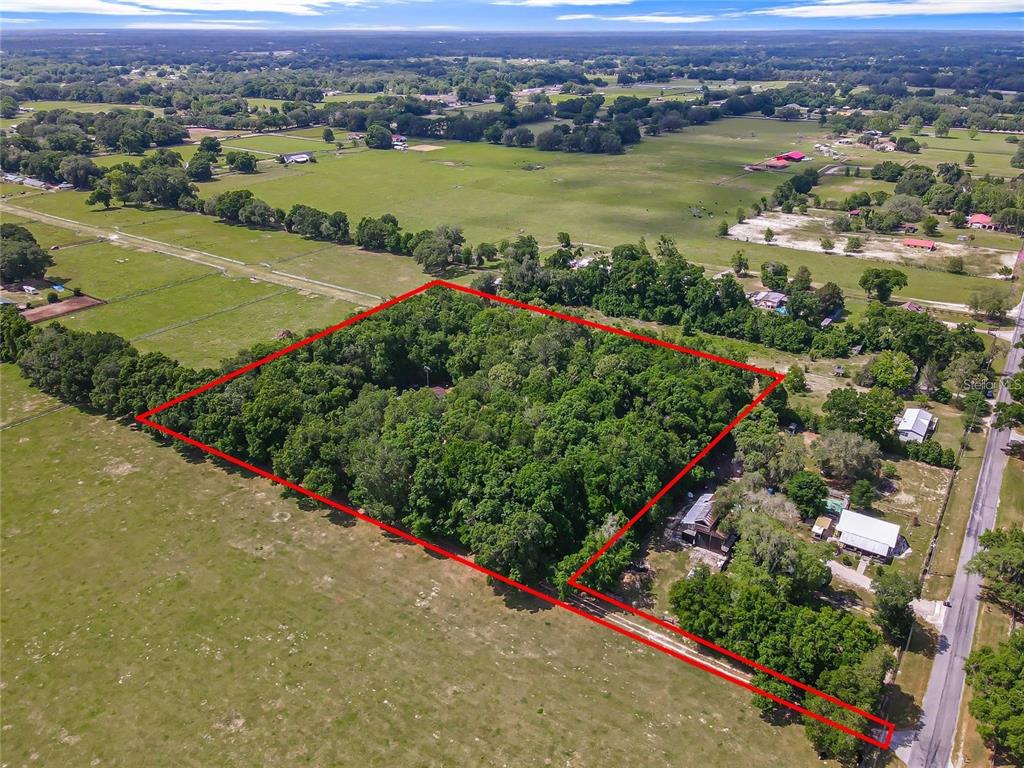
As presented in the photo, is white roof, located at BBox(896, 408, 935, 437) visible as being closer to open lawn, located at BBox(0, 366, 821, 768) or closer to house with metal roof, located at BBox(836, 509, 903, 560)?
house with metal roof, located at BBox(836, 509, 903, 560)

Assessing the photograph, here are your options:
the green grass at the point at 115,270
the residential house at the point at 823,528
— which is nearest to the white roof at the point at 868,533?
the residential house at the point at 823,528

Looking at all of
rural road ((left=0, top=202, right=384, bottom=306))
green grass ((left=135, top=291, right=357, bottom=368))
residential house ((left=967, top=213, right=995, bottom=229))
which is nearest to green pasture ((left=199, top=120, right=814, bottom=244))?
rural road ((left=0, top=202, right=384, bottom=306))

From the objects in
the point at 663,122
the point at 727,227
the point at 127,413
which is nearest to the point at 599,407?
the point at 127,413

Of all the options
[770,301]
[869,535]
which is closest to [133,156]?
[770,301]

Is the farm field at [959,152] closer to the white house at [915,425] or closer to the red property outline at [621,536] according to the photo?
the white house at [915,425]

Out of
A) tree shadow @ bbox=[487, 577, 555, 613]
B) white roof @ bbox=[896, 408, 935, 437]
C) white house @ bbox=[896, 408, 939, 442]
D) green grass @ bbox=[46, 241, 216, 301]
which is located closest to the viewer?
tree shadow @ bbox=[487, 577, 555, 613]
